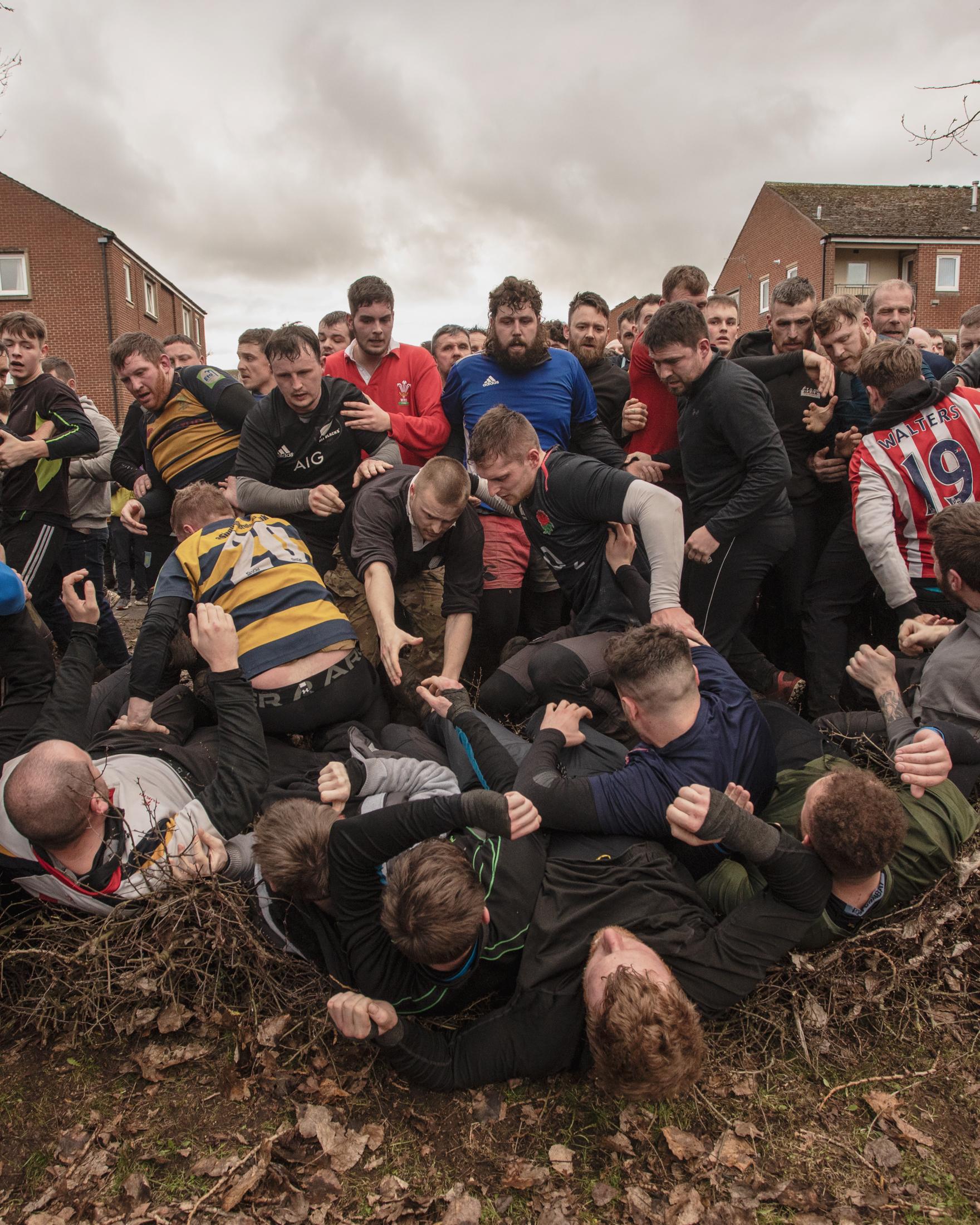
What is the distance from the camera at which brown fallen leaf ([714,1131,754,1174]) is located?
92.0 inches

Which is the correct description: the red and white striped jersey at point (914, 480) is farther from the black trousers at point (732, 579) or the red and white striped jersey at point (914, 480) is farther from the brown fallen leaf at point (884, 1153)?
the brown fallen leaf at point (884, 1153)

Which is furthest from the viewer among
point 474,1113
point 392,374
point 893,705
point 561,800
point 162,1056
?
point 392,374

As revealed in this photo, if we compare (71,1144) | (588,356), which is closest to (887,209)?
(588,356)

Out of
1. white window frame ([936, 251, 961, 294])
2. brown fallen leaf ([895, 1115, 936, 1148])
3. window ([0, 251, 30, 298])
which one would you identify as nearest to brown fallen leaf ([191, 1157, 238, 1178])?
brown fallen leaf ([895, 1115, 936, 1148])

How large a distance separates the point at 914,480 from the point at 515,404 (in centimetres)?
233

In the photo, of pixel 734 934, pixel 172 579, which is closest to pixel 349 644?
pixel 172 579

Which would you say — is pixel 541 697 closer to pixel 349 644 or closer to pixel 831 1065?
pixel 349 644

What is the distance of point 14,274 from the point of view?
2738 cm

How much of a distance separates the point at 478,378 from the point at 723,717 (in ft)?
9.22

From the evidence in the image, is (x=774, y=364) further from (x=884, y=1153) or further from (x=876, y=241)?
(x=876, y=241)

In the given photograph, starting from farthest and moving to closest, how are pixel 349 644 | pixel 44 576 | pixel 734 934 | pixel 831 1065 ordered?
pixel 44 576 < pixel 349 644 < pixel 831 1065 < pixel 734 934

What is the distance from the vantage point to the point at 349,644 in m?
3.81

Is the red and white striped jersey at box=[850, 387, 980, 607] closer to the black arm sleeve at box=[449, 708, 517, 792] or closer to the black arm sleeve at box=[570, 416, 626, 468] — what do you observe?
the black arm sleeve at box=[570, 416, 626, 468]

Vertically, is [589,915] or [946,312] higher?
[946,312]
